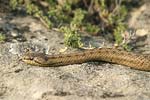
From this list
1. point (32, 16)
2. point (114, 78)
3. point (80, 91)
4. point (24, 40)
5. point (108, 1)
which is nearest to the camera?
point (80, 91)

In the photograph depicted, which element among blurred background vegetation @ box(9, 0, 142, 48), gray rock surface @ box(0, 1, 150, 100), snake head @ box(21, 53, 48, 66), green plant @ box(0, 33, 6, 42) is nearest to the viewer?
gray rock surface @ box(0, 1, 150, 100)

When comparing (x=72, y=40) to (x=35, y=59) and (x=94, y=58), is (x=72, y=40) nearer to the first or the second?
(x=94, y=58)

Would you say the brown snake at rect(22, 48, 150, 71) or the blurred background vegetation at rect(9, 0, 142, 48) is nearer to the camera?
the brown snake at rect(22, 48, 150, 71)

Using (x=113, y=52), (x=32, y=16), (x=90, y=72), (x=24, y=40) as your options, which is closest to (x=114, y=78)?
(x=90, y=72)

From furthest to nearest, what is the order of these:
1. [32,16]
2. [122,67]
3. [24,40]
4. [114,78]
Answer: [32,16] → [24,40] → [122,67] → [114,78]

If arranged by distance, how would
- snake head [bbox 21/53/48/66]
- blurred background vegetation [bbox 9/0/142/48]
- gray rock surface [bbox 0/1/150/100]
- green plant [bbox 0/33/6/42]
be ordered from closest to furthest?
gray rock surface [bbox 0/1/150/100] → snake head [bbox 21/53/48/66] → green plant [bbox 0/33/6/42] → blurred background vegetation [bbox 9/0/142/48]

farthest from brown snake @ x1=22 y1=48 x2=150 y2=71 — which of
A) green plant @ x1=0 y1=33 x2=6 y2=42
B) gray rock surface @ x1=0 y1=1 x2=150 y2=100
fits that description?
green plant @ x1=0 y1=33 x2=6 y2=42

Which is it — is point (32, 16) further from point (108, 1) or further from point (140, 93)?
point (140, 93)

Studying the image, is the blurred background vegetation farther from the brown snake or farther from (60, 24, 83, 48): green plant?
the brown snake
